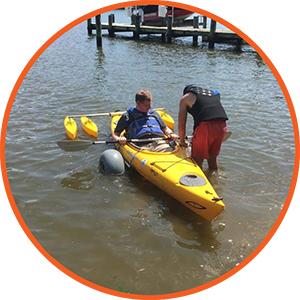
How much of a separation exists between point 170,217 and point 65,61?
11.6 m

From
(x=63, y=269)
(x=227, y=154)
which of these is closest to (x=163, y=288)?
(x=63, y=269)

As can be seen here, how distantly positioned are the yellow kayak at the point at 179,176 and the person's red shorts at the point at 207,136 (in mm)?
188

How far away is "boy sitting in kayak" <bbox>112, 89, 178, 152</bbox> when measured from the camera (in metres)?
5.88

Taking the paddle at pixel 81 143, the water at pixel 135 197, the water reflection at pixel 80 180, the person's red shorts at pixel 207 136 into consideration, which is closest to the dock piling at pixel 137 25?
the water at pixel 135 197

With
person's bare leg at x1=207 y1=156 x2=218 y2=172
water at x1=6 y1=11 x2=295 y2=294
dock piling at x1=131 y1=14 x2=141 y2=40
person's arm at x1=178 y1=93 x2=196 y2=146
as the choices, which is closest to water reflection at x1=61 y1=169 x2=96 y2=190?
water at x1=6 y1=11 x2=295 y2=294

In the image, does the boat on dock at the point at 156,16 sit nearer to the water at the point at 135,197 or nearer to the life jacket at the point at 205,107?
the water at the point at 135,197

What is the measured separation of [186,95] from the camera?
5164 millimetres

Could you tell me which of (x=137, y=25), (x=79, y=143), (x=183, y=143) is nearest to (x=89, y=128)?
(x=79, y=143)

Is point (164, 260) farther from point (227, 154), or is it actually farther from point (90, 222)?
point (227, 154)

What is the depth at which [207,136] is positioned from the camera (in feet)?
17.0

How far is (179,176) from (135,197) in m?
0.73

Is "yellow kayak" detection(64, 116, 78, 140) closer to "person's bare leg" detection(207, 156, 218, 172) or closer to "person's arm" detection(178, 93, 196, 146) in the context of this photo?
"person's arm" detection(178, 93, 196, 146)

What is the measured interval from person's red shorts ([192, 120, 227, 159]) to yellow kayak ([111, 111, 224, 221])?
188 mm

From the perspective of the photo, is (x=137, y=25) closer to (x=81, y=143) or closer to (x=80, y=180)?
(x=81, y=143)
